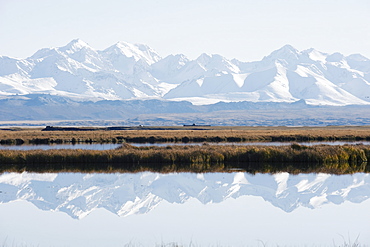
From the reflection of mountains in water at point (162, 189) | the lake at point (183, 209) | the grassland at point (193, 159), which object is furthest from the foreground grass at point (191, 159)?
the reflection of mountains in water at point (162, 189)

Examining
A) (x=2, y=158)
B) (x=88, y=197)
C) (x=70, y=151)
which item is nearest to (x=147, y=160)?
(x=70, y=151)

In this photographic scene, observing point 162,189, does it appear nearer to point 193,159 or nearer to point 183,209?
point 183,209

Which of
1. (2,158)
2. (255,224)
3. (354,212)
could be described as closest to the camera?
(255,224)

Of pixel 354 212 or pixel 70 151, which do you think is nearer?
pixel 354 212

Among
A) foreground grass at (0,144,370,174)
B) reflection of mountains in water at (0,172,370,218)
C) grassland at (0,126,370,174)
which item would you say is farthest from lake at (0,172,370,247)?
foreground grass at (0,144,370,174)

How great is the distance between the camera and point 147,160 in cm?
4003

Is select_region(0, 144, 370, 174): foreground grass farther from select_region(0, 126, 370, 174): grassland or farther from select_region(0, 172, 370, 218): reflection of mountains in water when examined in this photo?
select_region(0, 172, 370, 218): reflection of mountains in water

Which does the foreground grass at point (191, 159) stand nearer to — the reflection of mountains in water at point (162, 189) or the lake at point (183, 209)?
the lake at point (183, 209)

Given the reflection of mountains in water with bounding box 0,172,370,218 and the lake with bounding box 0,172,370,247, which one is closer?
the lake with bounding box 0,172,370,247

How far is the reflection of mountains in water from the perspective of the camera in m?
27.1

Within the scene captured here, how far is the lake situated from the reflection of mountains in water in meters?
0.04

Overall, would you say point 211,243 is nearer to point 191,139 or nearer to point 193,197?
point 193,197

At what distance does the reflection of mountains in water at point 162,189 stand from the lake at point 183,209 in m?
0.04

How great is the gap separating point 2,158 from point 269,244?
964 inches
